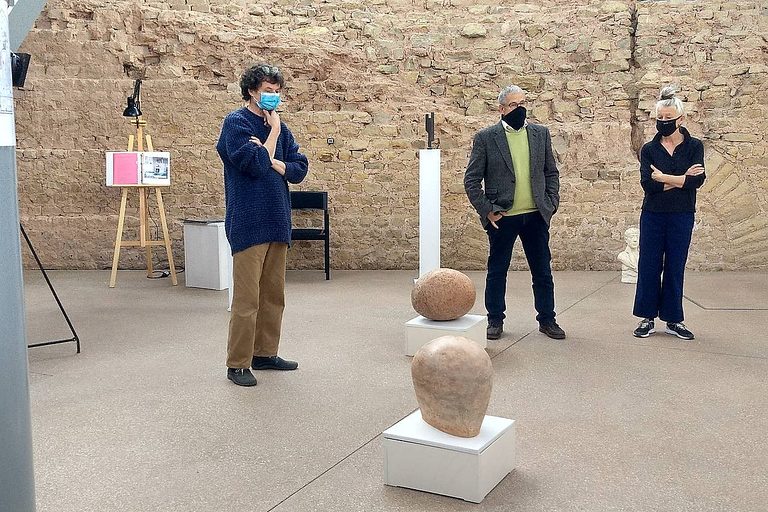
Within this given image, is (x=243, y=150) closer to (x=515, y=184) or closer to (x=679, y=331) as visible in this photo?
(x=515, y=184)

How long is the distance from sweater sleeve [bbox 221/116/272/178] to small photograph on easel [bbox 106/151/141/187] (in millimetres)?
4552

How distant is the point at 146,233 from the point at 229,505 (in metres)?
6.49

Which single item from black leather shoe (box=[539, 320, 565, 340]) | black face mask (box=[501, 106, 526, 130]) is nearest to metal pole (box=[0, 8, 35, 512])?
black face mask (box=[501, 106, 526, 130])

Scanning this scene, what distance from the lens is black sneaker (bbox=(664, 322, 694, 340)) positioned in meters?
5.38

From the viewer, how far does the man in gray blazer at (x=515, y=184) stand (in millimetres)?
5184

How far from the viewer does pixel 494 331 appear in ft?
17.9

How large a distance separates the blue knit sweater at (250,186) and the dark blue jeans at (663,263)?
8.66 feet

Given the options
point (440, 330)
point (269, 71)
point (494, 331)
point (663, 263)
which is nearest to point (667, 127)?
point (663, 263)

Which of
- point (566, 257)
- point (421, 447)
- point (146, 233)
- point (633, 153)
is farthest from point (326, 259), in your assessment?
point (421, 447)

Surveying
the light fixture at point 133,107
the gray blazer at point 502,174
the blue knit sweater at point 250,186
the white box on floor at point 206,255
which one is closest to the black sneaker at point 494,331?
the gray blazer at point 502,174

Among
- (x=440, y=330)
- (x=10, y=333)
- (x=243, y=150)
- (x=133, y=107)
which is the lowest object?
(x=440, y=330)

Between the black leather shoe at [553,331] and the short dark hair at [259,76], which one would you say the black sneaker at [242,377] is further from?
the black leather shoe at [553,331]

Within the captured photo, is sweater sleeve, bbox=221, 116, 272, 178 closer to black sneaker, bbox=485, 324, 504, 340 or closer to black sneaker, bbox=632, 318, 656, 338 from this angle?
black sneaker, bbox=485, 324, 504, 340

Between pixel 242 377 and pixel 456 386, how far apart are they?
72.4 inches
